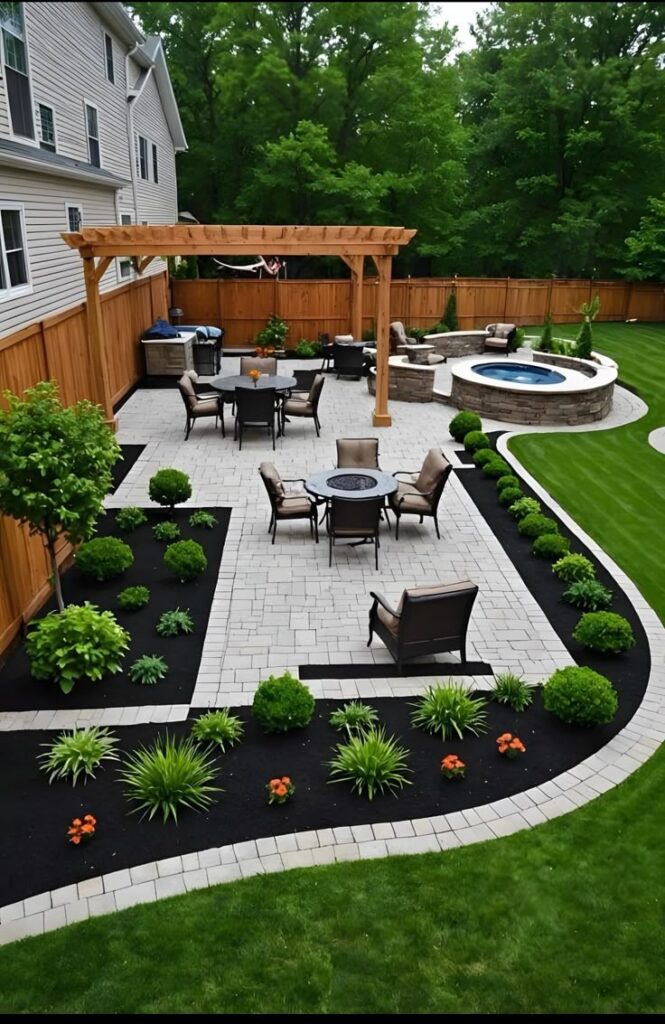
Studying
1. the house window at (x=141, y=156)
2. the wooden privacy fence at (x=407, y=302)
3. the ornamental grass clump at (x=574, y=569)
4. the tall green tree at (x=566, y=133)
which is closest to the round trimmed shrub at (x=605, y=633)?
the ornamental grass clump at (x=574, y=569)

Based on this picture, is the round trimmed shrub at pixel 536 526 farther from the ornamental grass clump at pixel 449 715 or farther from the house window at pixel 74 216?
the house window at pixel 74 216

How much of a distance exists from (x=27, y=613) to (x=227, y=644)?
2.39m

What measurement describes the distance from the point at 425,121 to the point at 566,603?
27057mm

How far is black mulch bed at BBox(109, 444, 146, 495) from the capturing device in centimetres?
1348

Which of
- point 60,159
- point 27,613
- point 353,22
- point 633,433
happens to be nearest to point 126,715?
point 27,613

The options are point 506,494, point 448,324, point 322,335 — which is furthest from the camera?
point 448,324

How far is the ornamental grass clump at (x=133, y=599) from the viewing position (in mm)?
9008

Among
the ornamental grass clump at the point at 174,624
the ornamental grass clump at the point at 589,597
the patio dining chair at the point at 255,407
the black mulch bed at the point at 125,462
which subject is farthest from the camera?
the patio dining chair at the point at 255,407

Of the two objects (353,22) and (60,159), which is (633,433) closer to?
(60,159)

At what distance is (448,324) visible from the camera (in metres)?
26.8

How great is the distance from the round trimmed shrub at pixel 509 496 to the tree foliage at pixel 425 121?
68.4 feet

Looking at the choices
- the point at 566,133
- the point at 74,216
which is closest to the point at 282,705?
the point at 74,216

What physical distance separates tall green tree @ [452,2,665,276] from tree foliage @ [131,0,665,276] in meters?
0.07

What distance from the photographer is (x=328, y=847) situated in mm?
5664
